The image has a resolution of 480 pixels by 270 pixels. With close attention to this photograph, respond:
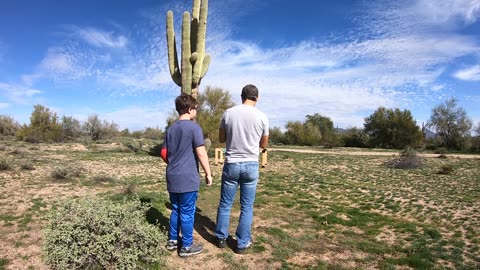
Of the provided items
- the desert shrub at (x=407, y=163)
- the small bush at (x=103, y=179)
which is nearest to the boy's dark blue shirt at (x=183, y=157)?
the small bush at (x=103, y=179)

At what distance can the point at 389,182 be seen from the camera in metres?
10.1

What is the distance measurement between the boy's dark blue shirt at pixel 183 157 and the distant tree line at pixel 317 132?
51.7 ft

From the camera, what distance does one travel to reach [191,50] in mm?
7352

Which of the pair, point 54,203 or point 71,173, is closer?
point 54,203

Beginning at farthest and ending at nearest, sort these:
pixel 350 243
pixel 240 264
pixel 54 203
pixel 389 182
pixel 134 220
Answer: pixel 389 182
pixel 54 203
pixel 350 243
pixel 240 264
pixel 134 220

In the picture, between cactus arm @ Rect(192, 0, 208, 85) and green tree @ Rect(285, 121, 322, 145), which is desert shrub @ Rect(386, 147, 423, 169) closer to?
cactus arm @ Rect(192, 0, 208, 85)

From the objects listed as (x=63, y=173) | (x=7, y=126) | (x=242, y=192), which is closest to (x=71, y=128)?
(x=7, y=126)

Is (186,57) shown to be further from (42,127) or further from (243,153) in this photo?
(42,127)

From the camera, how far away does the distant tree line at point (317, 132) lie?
23.5 meters

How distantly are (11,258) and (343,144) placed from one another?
39534 mm

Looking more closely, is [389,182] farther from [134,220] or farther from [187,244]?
[134,220]

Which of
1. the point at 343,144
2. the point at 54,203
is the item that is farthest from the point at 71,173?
the point at 343,144

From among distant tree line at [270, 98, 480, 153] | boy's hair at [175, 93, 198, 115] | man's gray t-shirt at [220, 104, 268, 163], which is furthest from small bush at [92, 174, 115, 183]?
distant tree line at [270, 98, 480, 153]

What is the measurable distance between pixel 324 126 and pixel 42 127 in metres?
38.1
